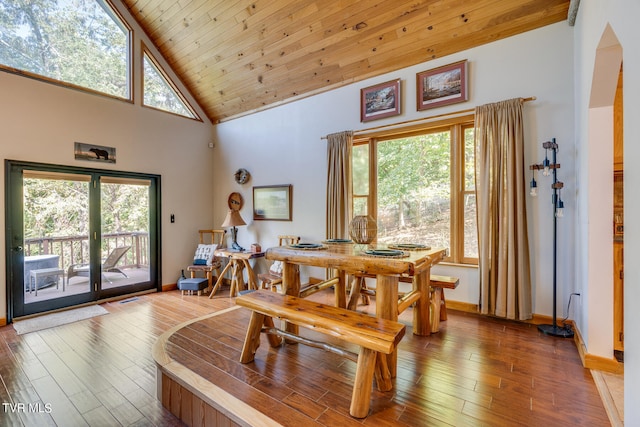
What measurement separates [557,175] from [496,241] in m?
0.87

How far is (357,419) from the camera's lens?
170 centimetres

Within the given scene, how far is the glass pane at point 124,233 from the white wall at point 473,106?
1.82 metres

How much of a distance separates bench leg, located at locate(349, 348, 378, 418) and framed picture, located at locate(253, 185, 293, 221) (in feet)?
10.9

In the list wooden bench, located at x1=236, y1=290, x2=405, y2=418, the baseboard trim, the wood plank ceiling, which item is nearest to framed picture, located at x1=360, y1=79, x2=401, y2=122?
the wood plank ceiling

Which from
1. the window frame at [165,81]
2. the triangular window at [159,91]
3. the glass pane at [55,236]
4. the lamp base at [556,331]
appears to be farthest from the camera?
the triangular window at [159,91]

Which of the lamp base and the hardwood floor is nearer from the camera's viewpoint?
the hardwood floor

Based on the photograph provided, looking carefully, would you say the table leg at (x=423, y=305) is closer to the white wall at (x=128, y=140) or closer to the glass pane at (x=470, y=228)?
the glass pane at (x=470, y=228)

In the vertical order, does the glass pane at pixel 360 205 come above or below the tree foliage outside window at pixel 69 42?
below

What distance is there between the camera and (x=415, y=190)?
3902mm

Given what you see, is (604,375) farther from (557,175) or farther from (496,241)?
(557,175)

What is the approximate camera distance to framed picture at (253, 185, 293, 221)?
492 cm

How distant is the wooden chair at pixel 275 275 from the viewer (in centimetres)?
424

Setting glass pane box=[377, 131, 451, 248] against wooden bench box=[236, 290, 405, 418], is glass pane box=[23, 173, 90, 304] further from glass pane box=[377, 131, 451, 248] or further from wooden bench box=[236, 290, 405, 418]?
glass pane box=[377, 131, 451, 248]

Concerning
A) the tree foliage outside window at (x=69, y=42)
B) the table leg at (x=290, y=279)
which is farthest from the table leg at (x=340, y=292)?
the tree foliage outside window at (x=69, y=42)
